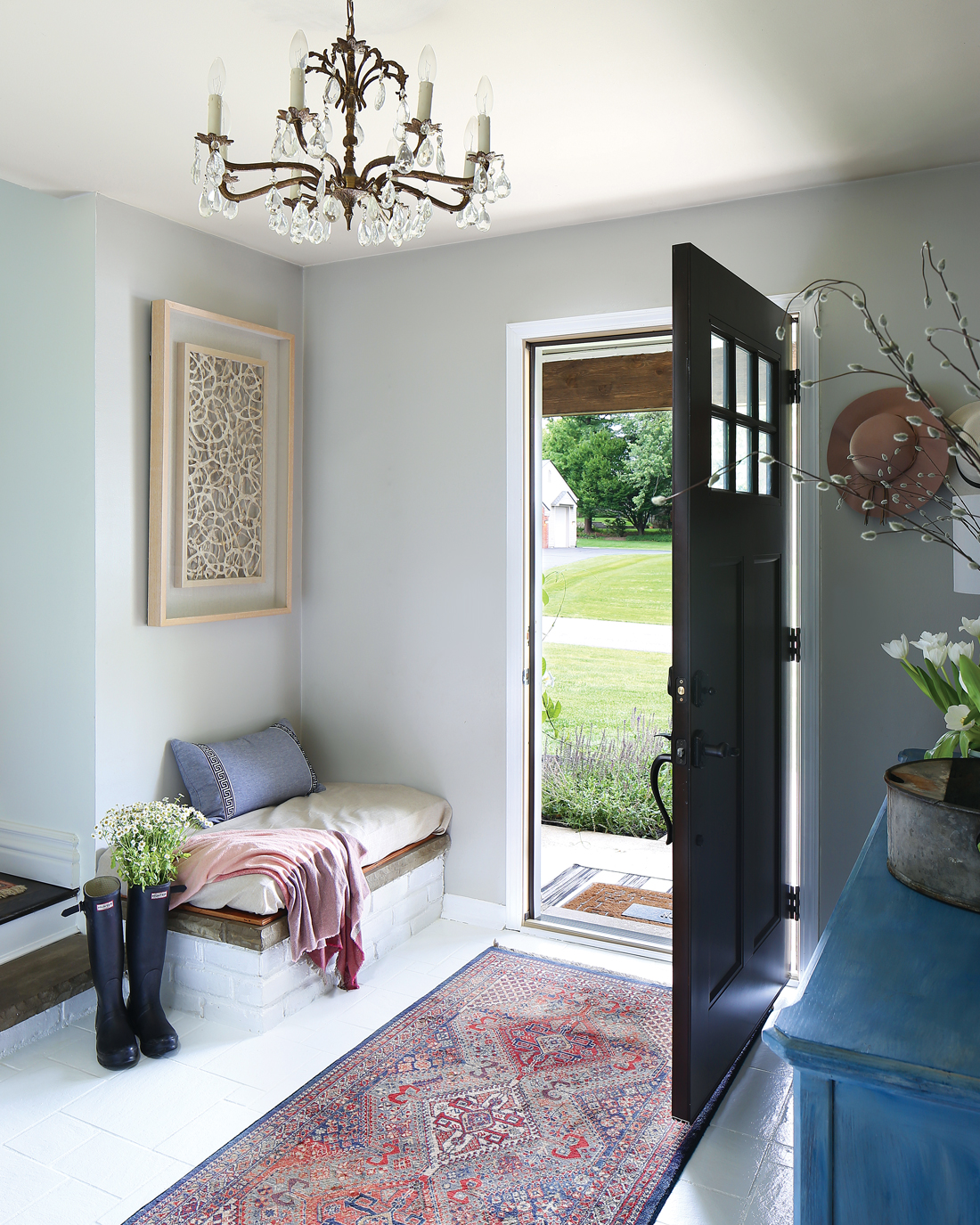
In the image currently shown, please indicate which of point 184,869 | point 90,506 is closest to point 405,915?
point 184,869

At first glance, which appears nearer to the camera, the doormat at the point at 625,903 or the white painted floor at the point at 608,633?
the doormat at the point at 625,903

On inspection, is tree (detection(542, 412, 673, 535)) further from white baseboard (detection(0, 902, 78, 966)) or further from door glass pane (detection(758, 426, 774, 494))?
white baseboard (detection(0, 902, 78, 966))

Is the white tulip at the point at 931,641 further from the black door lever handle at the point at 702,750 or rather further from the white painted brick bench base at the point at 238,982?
the white painted brick bench base at the point at 238,982

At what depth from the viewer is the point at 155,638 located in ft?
10.9

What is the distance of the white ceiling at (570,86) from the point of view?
6.49 ft

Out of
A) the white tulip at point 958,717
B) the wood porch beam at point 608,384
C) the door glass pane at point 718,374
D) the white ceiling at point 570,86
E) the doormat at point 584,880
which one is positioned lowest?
the doormat at point 584,880

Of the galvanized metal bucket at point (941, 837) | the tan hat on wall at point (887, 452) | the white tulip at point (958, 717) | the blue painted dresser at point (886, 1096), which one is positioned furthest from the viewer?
the tan hat on wall at point (887, 452)

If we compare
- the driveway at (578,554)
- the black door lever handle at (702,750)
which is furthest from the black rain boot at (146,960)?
the driveway at (578,554)

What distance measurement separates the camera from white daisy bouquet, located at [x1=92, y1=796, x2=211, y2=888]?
8.89 feet

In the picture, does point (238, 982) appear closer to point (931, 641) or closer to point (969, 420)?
point (931, 641)

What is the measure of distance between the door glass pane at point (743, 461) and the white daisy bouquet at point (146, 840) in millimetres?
1936

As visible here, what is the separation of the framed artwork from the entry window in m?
1.87

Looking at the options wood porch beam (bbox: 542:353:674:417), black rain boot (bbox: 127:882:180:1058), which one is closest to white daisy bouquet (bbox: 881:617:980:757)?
black rain boot (bbox: 127:882:180:1058)

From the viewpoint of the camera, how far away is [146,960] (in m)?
2.68
